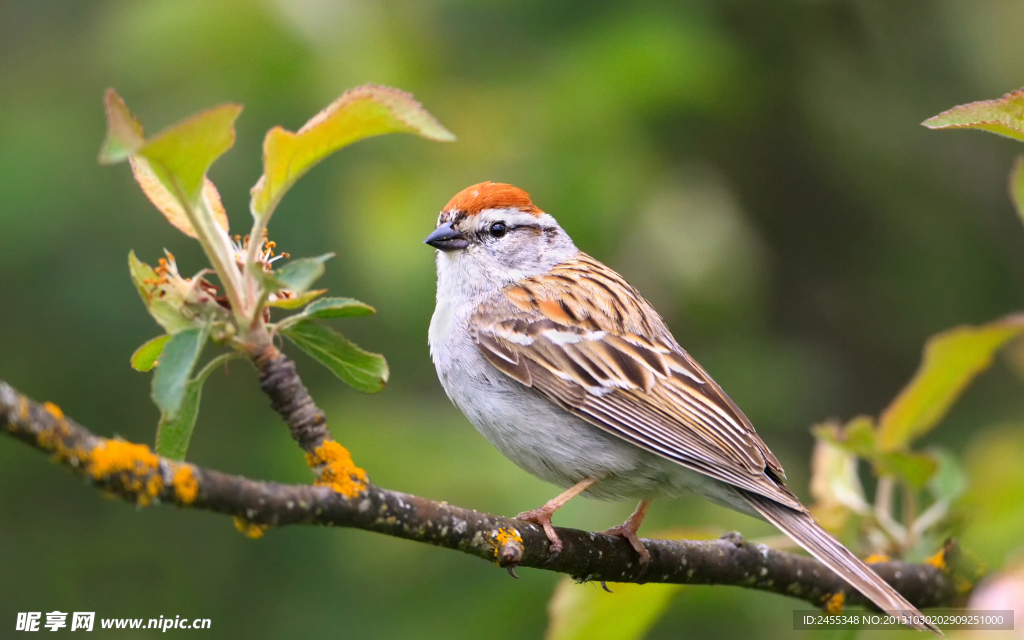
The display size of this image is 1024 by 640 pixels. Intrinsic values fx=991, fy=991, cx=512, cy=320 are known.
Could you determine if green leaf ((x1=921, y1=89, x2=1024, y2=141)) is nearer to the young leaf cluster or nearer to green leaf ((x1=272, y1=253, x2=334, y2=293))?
the young leaf cluster

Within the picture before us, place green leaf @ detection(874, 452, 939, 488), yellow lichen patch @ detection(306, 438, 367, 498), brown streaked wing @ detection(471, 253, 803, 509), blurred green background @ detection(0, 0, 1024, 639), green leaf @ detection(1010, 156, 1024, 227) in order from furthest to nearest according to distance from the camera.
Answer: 1. blurred green background @ detection(0, 0, 1024, 639)
2. brown streaked wing @ detection(471, 253, 803, 509)
3. green leaf @ detection(874, 452, 939, 488)
4. green leaf @ detection(1010, 156, 1024, 227)
5. yellow lichen patch @ detection(306, 438, 367, 498)

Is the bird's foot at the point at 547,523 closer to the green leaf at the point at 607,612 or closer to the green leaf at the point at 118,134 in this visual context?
the green leaf at the point at 607,612

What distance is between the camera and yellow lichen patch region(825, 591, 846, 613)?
279 centimetres

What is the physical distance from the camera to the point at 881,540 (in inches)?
120

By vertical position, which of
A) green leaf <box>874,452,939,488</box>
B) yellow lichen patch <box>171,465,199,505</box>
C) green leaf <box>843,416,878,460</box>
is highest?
green leaf <box>843,416,878,460</box>

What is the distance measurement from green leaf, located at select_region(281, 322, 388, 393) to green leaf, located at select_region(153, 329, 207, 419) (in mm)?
198

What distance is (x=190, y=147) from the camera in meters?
1.54

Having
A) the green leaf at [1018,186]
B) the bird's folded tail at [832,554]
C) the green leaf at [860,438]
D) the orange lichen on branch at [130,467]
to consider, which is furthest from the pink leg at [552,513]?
the green leaf at [1018,186]

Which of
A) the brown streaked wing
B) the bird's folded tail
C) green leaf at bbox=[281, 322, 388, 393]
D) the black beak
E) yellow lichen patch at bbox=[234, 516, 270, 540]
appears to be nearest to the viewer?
yellow lichen patch at bbox=[234, 516, 270, 540]

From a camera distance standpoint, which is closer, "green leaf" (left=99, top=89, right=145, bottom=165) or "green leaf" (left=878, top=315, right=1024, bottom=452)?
"green leaf" (left=99, top=89, right=145, bottom=165)

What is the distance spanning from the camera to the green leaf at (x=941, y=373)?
7.98ft

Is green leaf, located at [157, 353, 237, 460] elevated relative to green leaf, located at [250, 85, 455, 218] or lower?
lower

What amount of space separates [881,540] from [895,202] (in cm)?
328

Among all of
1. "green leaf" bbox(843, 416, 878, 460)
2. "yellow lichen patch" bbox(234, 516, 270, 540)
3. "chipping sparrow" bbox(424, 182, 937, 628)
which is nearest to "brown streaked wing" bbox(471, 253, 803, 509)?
"chipping sparrow" bbox(424, 182, 937, 628)
